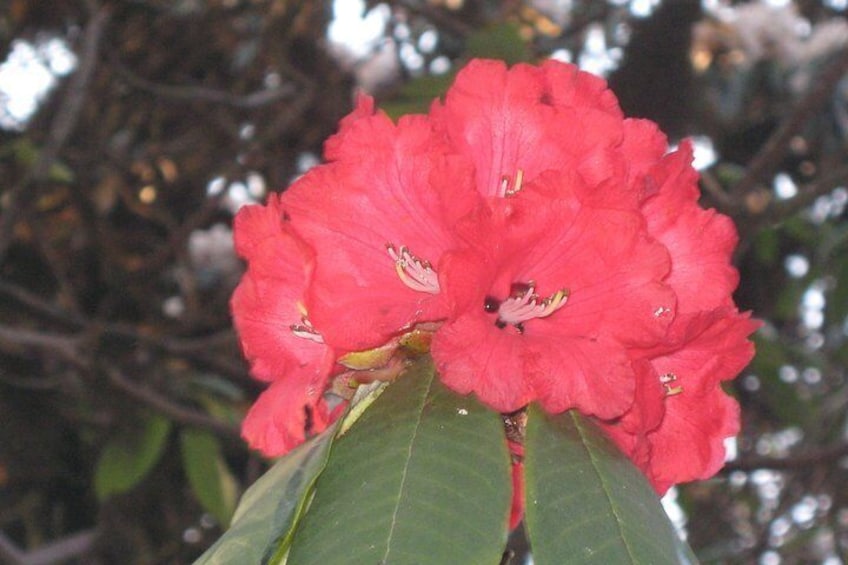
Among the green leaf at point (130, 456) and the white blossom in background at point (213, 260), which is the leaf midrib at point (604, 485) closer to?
the green leaf at point (130, 456)

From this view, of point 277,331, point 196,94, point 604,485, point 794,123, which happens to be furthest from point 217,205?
point 604,485

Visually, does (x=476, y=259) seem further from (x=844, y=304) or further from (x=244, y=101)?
(x=244, y=101)

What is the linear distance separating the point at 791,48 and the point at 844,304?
132 cm

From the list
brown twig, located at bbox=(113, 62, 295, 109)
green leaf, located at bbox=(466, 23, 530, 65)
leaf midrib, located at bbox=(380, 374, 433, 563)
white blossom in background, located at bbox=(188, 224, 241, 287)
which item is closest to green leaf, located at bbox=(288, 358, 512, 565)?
leaf midrib, located at bbox=(380, 374, 433, 563)

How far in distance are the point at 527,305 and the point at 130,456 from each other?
1.71 metres

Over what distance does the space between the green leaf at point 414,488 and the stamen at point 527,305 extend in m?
0.11

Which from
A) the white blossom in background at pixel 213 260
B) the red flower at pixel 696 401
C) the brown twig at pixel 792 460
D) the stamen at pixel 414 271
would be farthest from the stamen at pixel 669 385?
the white blossom in background at pixel 213 260

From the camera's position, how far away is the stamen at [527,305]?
33.6 inches

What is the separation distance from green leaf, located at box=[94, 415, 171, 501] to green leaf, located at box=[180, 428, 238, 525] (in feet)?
0.24

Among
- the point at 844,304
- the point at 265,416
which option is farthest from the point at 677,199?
the point at 844,304

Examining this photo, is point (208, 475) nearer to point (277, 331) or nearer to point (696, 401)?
point (277, 331)

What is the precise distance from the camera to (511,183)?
0.92m

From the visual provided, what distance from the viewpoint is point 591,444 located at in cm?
78

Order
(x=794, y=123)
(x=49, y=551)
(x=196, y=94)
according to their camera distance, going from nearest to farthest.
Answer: (x=794, y=123), (x=49, y=551), (x=196, y=94)
